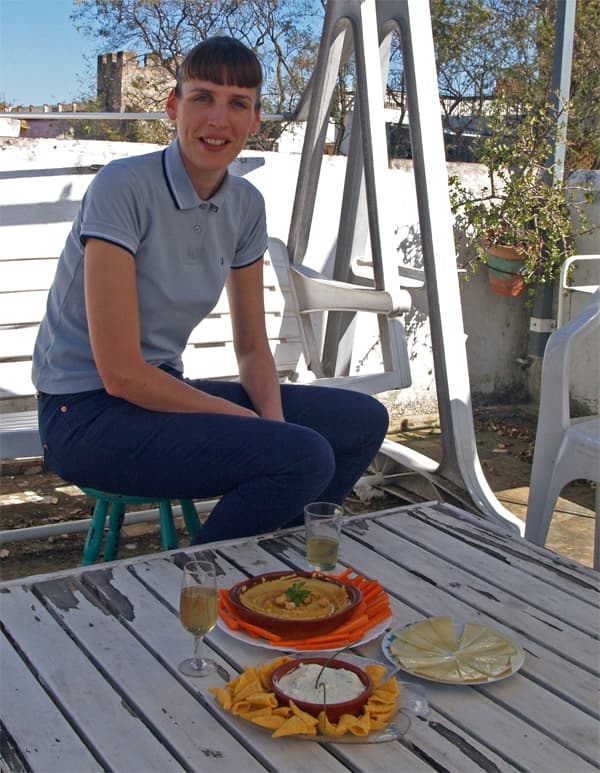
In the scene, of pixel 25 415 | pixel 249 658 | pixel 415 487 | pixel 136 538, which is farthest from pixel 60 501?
pixel 249 658

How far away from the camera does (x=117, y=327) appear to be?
2182 millimetres

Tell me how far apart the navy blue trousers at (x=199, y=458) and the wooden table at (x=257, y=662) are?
0.56 ft

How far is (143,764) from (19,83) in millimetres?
5313

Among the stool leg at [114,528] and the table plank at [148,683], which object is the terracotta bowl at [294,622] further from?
the stool leg at [114,528]

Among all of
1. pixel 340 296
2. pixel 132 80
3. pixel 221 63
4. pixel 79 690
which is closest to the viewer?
pixel 79 690

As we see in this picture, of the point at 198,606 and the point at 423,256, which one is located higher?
the point at 423,256

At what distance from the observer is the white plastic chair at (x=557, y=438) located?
2.90m

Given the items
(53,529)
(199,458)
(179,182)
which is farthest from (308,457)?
(53,529)

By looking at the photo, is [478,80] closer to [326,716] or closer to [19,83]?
[19,83]

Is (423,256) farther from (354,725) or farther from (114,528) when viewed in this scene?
(354,725)

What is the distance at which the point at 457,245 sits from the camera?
199 inches

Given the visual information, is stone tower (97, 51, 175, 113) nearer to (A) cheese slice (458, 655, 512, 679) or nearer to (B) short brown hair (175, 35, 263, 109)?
(B) short brown hair (175, 35, 263, 109)

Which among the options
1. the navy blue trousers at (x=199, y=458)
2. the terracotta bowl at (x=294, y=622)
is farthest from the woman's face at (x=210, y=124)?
the terracotta bowl at (x=294, y=622)

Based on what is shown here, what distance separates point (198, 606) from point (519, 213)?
12.5ft
